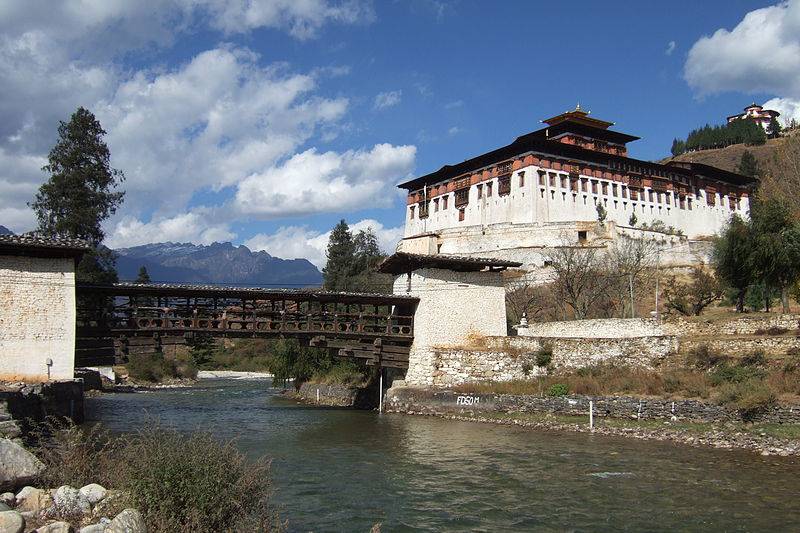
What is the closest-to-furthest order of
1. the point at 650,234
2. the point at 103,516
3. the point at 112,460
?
the point at 103,516 → the point at 112,460 → the point at 650,234

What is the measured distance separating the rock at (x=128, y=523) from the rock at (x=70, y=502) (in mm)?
639

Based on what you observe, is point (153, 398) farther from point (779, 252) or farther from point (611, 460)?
point (779, 252)

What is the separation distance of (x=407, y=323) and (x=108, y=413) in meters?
14.6

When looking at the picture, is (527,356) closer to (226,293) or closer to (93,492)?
(226,293)

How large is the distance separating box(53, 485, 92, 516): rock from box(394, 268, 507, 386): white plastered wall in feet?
76.4

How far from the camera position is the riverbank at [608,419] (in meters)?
18.5

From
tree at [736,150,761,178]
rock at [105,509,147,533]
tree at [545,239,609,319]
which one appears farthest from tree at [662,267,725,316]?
tree at [736,150,761,178]

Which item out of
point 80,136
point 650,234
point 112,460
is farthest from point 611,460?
point 650,234

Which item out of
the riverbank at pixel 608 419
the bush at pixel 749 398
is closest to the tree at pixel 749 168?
the riverbank at pixel 608 419

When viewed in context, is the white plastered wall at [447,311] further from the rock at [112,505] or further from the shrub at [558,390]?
the rock at [112,505]

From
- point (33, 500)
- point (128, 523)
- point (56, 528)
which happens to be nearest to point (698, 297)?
point (128, 523)

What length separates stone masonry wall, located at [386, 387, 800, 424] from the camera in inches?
820

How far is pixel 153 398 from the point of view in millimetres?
41188

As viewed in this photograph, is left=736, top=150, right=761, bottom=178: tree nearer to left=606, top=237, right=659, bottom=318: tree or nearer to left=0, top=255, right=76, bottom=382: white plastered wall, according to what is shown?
left=606, top=237, right=659, bottom=318: tree
